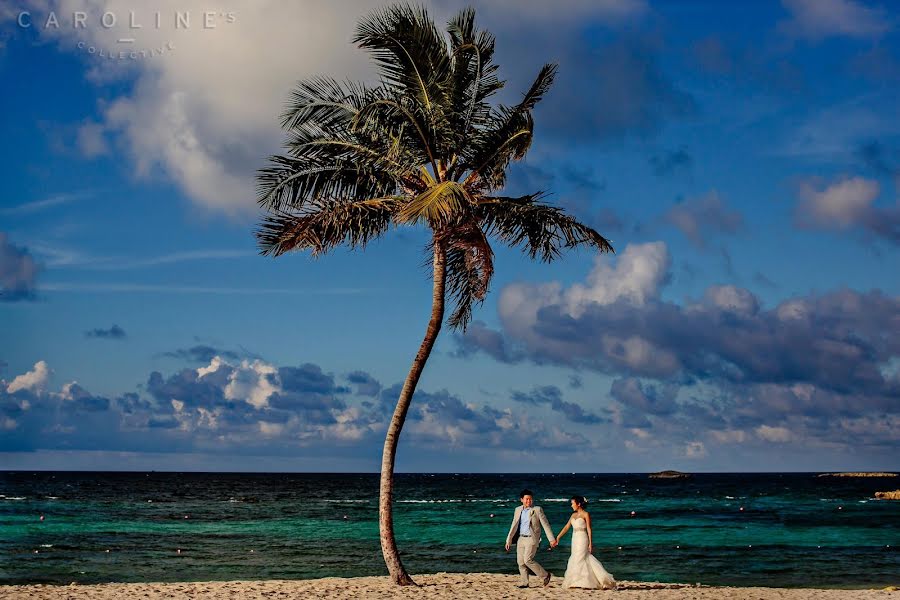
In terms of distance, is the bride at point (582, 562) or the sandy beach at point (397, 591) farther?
the bride at point (582, 562)

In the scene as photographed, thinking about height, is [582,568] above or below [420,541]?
above

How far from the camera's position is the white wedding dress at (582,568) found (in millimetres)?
17906

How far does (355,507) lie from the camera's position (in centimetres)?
6988

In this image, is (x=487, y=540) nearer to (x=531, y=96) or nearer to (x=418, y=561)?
(x=418, y=561)

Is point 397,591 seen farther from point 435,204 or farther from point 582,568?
point 435,204

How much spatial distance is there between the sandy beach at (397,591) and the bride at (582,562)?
33cm

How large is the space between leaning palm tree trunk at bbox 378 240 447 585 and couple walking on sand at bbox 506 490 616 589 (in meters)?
2.31

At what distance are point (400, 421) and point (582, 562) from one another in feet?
15.2

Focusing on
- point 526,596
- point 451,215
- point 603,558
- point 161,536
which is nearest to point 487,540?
point 603,558

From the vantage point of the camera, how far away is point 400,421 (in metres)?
17.8

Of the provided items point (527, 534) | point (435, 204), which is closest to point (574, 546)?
point (527, 534)

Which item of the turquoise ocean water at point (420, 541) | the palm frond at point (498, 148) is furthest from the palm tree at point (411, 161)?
the turquoise ocean water at point (420, 541)

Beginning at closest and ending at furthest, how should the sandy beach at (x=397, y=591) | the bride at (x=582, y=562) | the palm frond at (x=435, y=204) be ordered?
the palm frond at (x=435, y=204)
the sandy beach at (x=397, y=591)
the bride at (x=582, y=562)

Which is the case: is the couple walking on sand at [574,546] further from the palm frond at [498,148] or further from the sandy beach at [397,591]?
the palm frond at [498,148]
